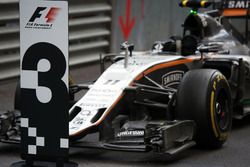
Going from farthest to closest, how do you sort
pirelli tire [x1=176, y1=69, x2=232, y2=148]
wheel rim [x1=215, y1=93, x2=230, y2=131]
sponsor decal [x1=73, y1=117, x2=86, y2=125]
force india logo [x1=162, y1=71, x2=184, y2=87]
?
force india logo [x1=162, y1=71, x2=184, y2=87] → wheel rim [x1=215, y1=93, x2=230, y2=131] → pirelli tire [x1=176, y1=69, x2=232, y2=148] → sponsor decal [x1=73, y1=117, x2=86, y2=125]

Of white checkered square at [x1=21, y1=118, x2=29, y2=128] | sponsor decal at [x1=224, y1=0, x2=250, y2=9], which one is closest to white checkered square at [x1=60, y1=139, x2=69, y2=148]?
white checkered square at [x1=21, y1=118, x2=29, y2=128]

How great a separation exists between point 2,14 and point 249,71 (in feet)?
15.5

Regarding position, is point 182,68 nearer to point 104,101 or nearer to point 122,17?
point 104,101

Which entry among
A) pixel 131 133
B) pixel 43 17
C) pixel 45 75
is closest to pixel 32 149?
pixel 45 75

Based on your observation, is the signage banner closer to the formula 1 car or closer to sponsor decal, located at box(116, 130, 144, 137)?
the formula 1 car

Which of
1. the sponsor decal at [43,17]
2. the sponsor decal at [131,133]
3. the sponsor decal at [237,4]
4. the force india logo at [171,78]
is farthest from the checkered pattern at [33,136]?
the sponsor decal at [237,4]

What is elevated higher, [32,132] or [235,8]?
[235,8]

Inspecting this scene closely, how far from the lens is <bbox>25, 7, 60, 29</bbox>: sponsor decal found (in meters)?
5.93

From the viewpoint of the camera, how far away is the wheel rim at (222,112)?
315 inches

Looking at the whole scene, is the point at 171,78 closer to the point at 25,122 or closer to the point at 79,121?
the point at 79,121

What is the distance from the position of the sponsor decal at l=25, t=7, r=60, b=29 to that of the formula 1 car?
4.99ft

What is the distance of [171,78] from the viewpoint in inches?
339

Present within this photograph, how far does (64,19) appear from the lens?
19.4 feet

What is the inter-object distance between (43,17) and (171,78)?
2.95m
